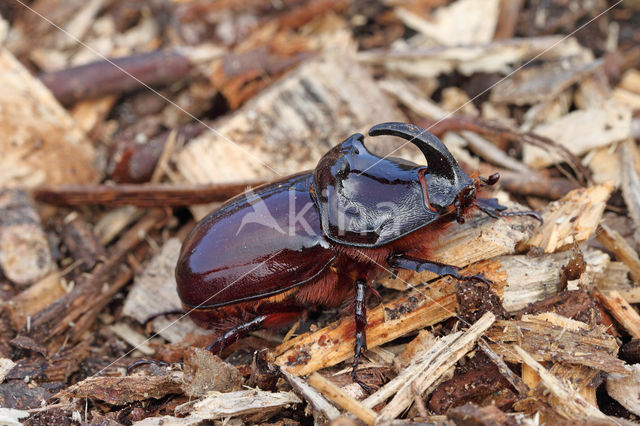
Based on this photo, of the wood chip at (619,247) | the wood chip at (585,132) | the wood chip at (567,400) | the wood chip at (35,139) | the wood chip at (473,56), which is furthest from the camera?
the wood chip at (473,56)

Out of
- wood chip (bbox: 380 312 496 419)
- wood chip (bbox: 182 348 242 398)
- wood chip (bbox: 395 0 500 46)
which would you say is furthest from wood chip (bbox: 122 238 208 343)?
wood chip (bbox: 395 0 500 46)

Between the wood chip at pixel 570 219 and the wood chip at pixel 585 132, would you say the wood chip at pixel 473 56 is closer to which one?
the wood chip at pixel 585 132

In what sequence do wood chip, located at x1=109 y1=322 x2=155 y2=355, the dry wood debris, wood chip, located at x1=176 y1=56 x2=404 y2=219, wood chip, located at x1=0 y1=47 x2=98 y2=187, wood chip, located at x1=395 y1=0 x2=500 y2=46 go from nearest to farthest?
the dry wood debris, wood chip, located at x1=109 y1=322 x2=155 y2=355, wood chip, located at x1=176 y1=56 x2=404 y2=219, wood chip, located at x1=0 y1=47 x2=98 y2=187, wood chip, located at x1=395 y1=0 x2=500 y2=46

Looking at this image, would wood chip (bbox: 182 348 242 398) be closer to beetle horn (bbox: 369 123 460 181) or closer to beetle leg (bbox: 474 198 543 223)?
beetle horn (bbox: 369 123 460 181)

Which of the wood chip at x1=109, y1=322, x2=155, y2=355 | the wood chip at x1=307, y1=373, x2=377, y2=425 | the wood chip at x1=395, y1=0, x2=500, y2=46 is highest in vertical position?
the wood chip at x1=395, y1=0, x2=500, y2=46

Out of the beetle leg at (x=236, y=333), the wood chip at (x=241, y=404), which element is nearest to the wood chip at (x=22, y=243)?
the beetle leg at (x=236, y=333)

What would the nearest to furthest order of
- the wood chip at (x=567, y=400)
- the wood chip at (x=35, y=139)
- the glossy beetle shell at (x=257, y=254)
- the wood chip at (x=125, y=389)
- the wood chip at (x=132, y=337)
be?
the wood chip at (x=567, y=400) < the wood chip at (x=125, y=389) < the glossy beetle shell at (x=257, y=254) < the wood chip at (x=132, y=337) < the wood chip at (x=35, y=139)

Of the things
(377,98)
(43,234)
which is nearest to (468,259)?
(377,98)
